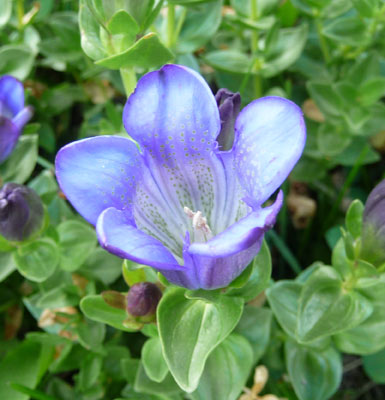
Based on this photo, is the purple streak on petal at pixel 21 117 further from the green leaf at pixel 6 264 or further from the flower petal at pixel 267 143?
the flower petal at pixel 267 143

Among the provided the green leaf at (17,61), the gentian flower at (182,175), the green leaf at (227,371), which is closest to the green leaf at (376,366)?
the green leaf at (227,371)

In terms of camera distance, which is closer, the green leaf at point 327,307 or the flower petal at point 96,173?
the flower petal at point 96,173

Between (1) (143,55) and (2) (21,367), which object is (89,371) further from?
(1) (143,55)

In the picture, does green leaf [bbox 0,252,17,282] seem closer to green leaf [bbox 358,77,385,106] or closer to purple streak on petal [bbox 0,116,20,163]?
purple streak on petal [bbox 0,116,20,163]

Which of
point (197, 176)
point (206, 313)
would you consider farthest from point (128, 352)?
point (197, 176)

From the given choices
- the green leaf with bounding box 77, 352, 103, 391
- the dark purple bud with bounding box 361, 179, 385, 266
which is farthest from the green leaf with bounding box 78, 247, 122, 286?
the dark purple bud with bounding box 361, 179, 385, 266

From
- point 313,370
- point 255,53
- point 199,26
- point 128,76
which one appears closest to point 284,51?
point 255,53

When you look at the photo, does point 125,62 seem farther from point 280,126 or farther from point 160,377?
point 160,377
